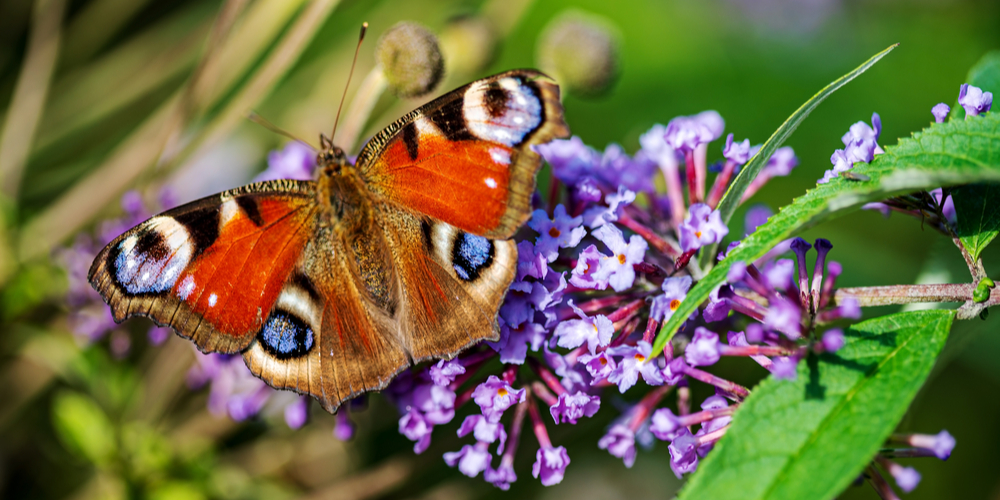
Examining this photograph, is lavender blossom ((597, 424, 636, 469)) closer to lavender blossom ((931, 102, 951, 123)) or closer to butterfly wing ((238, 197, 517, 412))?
butterfly wing ((238, 197, 517, 412))

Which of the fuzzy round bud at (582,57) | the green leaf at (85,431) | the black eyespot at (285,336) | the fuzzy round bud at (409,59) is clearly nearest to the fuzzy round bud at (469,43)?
the fuzzy round bud at (582,57)

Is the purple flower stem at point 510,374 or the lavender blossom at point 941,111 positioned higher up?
the lavender blossom at point 941,111

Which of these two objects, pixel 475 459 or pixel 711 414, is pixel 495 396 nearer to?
pixel 475 459

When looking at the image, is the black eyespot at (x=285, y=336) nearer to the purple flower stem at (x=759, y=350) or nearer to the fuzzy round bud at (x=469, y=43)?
the purple flower stem at (x=759, y=350)

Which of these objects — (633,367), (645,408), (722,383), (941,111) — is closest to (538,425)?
(645,408)

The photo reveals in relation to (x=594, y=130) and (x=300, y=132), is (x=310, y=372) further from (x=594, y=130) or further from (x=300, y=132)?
(x=594, y=130)
